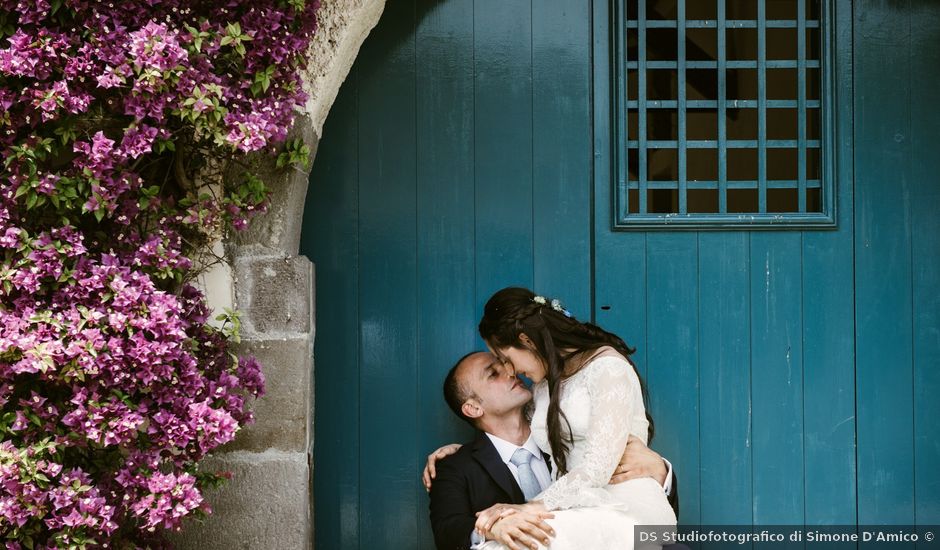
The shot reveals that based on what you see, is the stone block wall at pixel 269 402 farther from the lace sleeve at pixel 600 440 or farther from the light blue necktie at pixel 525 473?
the lace sleeve at pixel 600 440

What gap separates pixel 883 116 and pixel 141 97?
257 cm

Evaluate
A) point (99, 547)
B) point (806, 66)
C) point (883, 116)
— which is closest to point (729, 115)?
point (806, 66)

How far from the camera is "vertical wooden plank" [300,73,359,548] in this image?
318 cm

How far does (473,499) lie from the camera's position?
278cm

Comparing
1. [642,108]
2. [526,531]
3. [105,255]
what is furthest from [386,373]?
[642,108]

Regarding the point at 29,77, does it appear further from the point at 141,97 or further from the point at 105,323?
the point at 105,323

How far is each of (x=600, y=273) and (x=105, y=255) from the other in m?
1.72

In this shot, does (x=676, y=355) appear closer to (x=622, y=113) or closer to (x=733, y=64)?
(x=622, y=113)

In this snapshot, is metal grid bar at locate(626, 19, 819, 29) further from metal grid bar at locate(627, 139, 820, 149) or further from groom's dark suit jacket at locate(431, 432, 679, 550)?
groom's dark suit jacket at locate(431, 432, 679, 550)

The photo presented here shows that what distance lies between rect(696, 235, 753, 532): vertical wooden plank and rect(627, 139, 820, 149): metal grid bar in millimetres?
324

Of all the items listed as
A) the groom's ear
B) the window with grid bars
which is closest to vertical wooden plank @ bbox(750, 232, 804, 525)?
the window with grid bars

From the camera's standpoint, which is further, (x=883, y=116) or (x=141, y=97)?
(x=883, y=116)

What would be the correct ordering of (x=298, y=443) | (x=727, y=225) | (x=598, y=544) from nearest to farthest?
(x=598, y=544)
(x=298, y=443)
(x=727, y=225)

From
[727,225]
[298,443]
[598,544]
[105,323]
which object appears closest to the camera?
[105,323]
